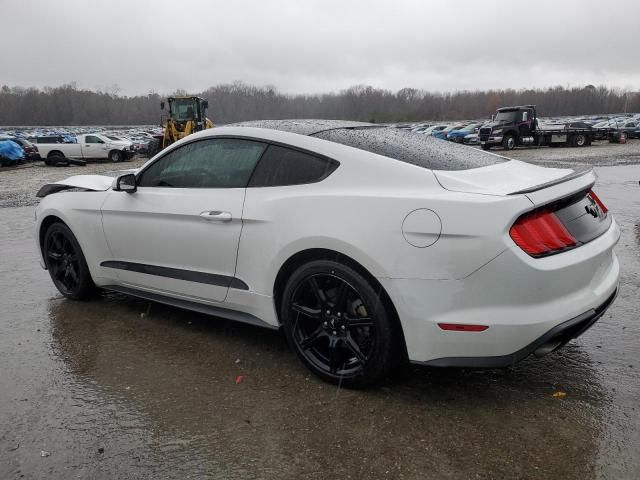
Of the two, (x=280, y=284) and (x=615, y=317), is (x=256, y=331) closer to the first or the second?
(x=280, y=284)

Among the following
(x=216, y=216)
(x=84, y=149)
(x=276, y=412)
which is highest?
(x=216, y=216)

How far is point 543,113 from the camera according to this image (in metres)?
121

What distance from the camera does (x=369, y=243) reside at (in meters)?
2.78

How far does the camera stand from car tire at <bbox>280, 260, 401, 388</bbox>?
112 inches

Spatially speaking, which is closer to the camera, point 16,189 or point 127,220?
point 127,220

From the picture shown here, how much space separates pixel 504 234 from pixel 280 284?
Result: 4.45 feet

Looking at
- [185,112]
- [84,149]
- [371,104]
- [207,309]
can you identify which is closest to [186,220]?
[207,309]

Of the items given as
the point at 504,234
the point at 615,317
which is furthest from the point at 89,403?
the point at 615,317

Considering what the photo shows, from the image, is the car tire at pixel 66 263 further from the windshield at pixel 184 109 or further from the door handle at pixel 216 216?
the windshield at pixel 184 109

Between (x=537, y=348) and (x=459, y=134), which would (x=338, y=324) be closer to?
(x=537, y=348)

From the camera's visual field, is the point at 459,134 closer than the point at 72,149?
No

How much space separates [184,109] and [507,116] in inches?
659

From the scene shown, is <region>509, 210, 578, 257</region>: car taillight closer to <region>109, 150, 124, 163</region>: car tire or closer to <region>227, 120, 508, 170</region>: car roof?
<region>227, 120, 508, 170</region>: car roof

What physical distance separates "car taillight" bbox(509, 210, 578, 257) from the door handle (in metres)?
1.69
